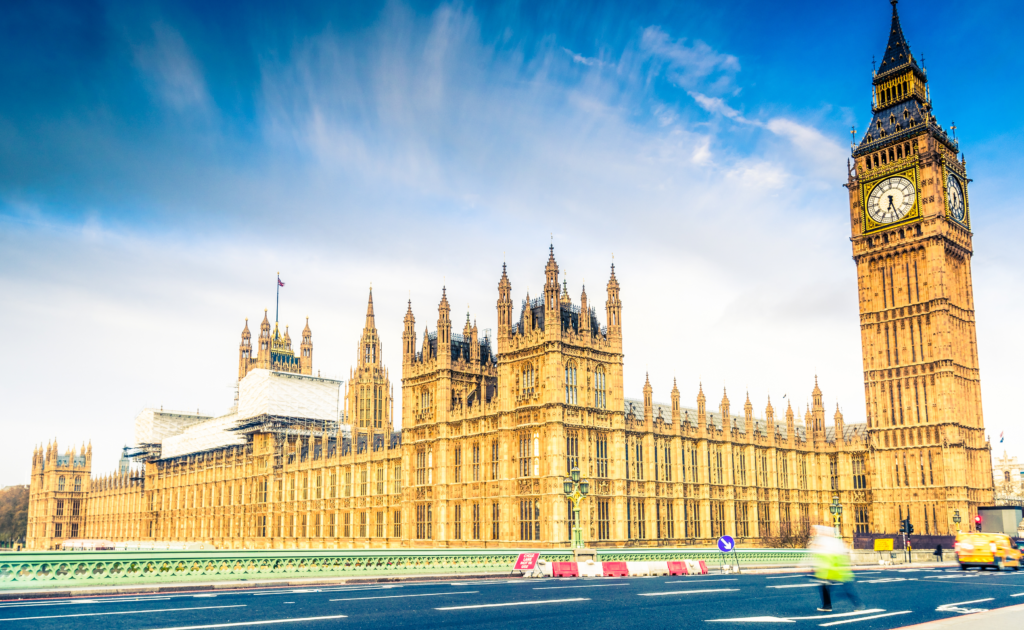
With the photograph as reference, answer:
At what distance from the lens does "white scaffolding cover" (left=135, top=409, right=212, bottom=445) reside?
12700 centimetres

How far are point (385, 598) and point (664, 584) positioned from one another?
986cm

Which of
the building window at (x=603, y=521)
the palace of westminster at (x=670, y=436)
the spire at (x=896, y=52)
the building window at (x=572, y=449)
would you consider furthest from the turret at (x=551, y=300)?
the spire at (x=896, y=52)

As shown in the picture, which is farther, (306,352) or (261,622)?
(306,352)

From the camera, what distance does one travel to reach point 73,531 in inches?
5782

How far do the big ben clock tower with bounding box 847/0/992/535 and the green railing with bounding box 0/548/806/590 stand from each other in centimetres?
3556

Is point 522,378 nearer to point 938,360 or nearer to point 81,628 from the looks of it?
point 938,360

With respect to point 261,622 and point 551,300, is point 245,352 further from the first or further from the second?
point 261,622

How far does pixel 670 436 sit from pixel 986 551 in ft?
77.2

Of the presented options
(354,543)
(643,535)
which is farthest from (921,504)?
(354,543)

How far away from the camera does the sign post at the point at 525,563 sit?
104 feet

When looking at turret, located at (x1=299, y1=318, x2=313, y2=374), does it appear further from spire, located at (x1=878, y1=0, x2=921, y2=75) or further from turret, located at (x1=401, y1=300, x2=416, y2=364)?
spire, located at (x1=878, y1=0, x2=921, y2=75)

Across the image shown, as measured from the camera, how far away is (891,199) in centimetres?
6912

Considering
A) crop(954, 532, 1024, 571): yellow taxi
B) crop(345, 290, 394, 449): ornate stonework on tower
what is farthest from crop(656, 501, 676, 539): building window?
crop(345, 290, 394, 449): ornate stonework on tower

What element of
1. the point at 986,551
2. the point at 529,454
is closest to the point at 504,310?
the point at 529,454
